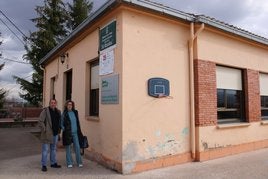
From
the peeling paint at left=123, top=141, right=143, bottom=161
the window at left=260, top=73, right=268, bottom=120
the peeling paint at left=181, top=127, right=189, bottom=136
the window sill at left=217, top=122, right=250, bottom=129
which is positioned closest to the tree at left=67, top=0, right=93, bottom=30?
the window at left=260, top=73, right=268, bottom=120

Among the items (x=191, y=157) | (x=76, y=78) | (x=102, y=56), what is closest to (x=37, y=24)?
(x=76, y=78)

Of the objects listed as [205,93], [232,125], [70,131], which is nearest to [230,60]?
[205,93]

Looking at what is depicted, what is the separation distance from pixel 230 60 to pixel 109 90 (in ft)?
14.3

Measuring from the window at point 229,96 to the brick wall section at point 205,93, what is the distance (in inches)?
22.7

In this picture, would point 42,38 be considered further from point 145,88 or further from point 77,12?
point 145,88

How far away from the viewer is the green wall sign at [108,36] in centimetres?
690

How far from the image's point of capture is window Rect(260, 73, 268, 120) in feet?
34.6

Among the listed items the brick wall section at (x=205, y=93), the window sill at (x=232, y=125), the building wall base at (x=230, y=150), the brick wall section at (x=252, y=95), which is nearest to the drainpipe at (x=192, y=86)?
the brick wall section at (x=205, y=93)

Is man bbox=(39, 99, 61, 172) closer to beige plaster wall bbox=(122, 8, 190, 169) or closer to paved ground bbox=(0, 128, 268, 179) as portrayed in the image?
paved ground bbox=(0, 128, 268, 179)

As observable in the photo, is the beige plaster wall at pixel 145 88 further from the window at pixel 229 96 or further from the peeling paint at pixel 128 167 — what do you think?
the window at pixel 229 96

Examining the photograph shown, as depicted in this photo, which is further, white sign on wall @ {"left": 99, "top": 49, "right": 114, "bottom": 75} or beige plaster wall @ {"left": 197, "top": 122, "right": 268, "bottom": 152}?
beige plaster wall @ {"left": 197, "top": 122, "right": 268, "bottom": 152}

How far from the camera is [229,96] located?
30.2 ft

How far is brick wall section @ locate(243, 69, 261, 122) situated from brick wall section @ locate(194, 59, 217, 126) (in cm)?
186

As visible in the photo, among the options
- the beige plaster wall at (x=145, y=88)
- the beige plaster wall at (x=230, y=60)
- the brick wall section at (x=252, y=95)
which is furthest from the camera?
the brick wall section at (x=252, y=95)
